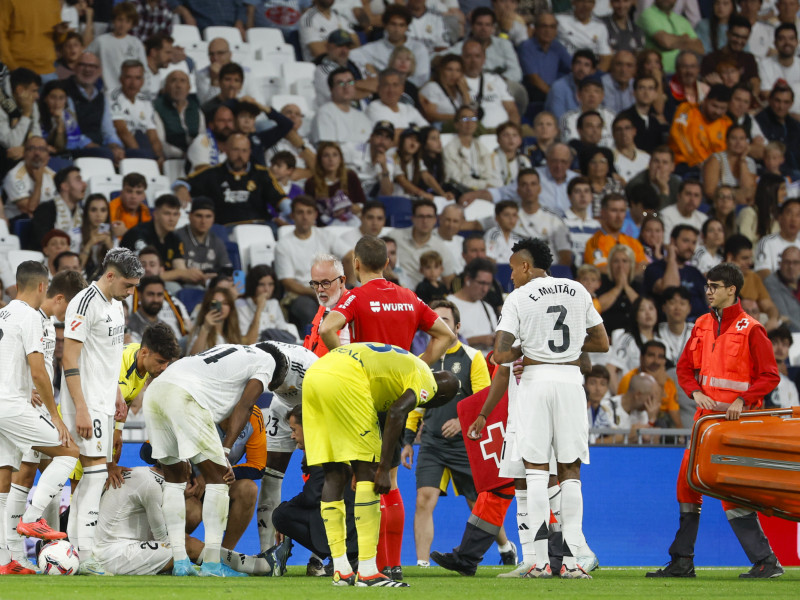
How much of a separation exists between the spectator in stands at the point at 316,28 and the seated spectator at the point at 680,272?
228 inches

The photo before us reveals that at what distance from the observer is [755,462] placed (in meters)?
8.79

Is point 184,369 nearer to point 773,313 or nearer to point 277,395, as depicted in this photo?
point 277,395

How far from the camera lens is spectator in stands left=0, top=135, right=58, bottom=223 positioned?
1388 centimetres

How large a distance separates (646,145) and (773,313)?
3.89 meters

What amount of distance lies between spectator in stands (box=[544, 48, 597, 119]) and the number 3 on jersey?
1060 cm

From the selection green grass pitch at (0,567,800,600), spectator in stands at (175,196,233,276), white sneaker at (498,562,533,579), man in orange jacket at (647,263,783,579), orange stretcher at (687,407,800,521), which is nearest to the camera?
green grass pitch at (0,567,800,600)

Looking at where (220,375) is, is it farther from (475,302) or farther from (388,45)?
(388,45)

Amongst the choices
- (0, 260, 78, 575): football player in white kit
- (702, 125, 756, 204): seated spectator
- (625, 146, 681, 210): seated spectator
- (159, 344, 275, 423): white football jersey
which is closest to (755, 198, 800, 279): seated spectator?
(702, 125, 756, 204): seated spectator

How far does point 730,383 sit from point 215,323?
218 inches

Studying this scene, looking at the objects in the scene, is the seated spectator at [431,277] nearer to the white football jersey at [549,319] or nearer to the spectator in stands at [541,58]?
the white football jersey at [549,319]

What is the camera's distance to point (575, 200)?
1662 centimetres

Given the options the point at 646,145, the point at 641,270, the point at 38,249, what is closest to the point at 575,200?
the point at 641,270

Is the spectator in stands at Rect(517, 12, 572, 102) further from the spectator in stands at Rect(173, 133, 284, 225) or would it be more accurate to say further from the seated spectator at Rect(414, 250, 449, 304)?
the seated spectator at Rect(414, 250, 449, 304)

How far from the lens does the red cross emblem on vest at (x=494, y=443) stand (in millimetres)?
9438
